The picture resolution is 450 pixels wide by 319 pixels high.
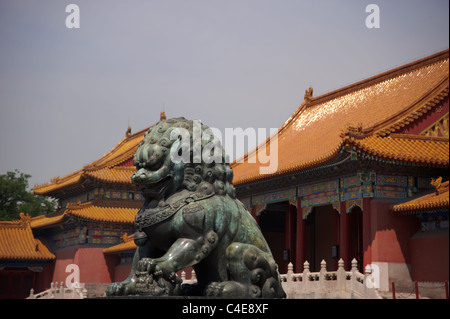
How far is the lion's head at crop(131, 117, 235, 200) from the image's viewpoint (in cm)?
854

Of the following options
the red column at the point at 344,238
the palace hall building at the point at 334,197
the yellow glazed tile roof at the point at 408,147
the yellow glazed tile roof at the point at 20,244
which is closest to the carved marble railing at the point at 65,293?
the palace hall building at the point at 334,197

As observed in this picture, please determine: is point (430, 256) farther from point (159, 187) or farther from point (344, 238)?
→ point (159, 187)

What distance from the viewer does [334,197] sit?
22344 millimetres

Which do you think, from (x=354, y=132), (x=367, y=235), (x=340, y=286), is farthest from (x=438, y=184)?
(x=340, y=286)

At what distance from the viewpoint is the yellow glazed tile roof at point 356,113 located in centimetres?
2138

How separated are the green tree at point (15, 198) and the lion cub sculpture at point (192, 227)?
142ft

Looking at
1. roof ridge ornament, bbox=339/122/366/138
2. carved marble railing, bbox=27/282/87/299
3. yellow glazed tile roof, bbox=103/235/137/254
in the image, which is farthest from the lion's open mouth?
yellow glazed tile roof, bbox=103/235/137/254

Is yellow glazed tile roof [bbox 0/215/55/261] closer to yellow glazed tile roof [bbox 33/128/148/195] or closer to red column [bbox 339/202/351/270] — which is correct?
yellow glazed tile roof [bbox 33/128/148/195]

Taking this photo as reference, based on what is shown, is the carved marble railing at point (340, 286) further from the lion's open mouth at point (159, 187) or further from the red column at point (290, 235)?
the lion's open mouth at point (159, 187)

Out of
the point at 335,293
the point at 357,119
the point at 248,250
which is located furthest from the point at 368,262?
the point at 248,250

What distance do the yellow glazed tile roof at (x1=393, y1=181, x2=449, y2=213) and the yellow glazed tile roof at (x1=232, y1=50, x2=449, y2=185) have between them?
49.4 inches
